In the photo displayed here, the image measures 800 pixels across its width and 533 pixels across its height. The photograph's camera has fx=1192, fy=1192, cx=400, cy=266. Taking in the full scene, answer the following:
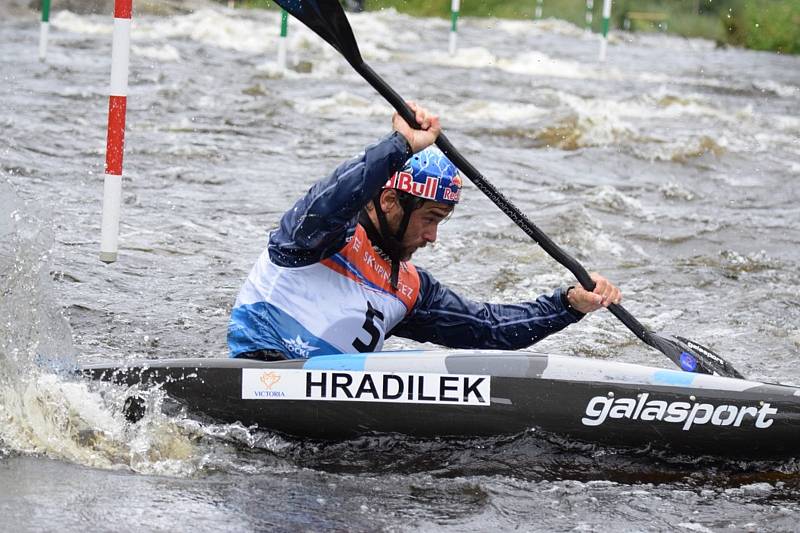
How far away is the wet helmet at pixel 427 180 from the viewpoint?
392 cm

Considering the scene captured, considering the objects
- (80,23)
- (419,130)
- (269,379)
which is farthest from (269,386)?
(80,23)

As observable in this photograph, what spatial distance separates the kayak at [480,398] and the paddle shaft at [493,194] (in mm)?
506

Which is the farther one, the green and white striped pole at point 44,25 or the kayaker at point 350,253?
the green and white striped pole at point 44,25

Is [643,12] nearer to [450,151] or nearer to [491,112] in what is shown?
[491,112]

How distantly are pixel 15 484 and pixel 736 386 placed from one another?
7.57 ft

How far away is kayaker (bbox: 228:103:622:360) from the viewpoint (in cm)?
370

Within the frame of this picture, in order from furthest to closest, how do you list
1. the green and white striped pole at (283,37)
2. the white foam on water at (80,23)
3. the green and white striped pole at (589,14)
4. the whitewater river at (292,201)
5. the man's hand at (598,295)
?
1. the green and white striped pole at (589,14)
2. the white foam on water at (80,23)
3. the green and white striped pole at (283,37)
4. the man's hand at (598,295)
5. the whitewater river at (292,201)

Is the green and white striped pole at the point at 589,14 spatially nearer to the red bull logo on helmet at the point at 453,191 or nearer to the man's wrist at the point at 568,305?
the man's wrist at the point at 568,305

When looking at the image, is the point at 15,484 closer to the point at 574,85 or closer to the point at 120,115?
the point at 120,115

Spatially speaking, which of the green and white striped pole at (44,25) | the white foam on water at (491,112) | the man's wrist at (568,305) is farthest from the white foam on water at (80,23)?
the man's wrist at (568,305)

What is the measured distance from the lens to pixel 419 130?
3779 millimetres

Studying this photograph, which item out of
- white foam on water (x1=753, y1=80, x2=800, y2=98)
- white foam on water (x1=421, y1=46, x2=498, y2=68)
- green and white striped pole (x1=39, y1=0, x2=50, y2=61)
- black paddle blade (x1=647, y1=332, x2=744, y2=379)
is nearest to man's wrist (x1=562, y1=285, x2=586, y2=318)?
black paddle blade (x1=647, y1=332, x2=744, y2=379)

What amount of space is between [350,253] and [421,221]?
0.26 metres

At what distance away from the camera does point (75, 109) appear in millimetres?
11203
